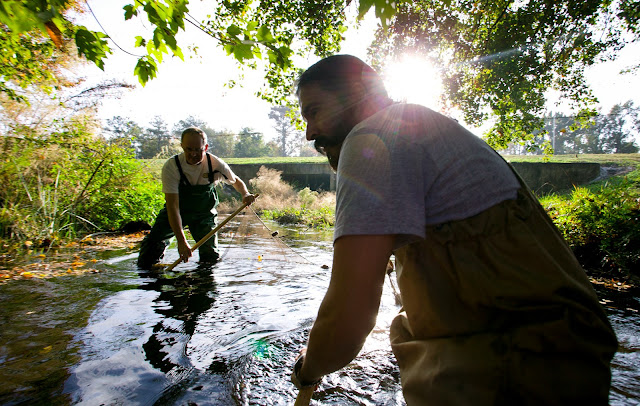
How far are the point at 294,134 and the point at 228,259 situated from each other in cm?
6746

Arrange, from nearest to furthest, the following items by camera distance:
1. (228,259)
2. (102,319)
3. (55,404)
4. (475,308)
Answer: (475,308), (55,404), (102,319), (228,259)

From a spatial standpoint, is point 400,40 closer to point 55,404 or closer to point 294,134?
point 55,404

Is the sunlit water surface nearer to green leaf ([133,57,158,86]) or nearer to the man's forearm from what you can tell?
the man's forearm

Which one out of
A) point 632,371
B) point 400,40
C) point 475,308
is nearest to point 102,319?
point 475,308

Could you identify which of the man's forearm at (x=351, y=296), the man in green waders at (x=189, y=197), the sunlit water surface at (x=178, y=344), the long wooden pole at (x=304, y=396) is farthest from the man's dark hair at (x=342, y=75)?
the man in green waders at (x=189, y=197)

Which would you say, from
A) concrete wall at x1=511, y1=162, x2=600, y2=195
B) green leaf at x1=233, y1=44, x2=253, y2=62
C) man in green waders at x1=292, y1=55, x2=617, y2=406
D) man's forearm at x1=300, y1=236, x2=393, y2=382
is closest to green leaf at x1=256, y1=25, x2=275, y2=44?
green leaf at x1=233, y1=44, x2=253, y2=62

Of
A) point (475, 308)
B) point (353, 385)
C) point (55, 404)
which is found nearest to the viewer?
point (475, 308)

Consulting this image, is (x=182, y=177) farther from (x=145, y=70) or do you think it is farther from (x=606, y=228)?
(x=606, y=228)

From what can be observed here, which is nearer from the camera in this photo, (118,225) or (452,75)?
(118,225)

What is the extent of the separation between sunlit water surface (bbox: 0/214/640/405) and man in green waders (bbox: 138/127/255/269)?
538 mm

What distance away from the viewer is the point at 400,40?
889 centimetres

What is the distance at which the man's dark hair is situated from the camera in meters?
1.16

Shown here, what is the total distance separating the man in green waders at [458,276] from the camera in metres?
0.73

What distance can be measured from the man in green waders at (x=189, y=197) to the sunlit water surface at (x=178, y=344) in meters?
0.54
